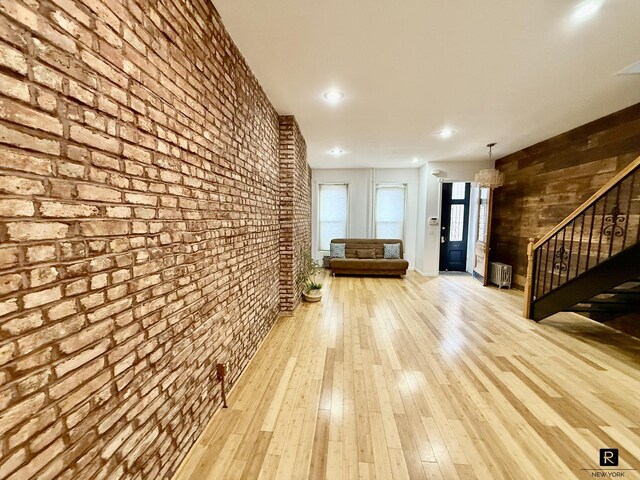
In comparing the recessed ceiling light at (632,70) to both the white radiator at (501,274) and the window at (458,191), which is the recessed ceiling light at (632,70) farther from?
the window at (458,191)

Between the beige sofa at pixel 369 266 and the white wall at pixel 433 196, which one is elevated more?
the white wall at pixel 433 196

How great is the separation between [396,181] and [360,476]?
6.94 metres

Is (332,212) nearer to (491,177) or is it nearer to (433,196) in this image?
(433,196)

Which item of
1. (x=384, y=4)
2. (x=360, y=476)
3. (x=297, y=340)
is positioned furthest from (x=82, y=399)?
(x=384, y=4)

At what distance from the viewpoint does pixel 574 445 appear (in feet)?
5.28

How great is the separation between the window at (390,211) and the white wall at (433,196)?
69 centimetres

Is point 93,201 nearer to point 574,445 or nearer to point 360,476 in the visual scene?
point 360,476

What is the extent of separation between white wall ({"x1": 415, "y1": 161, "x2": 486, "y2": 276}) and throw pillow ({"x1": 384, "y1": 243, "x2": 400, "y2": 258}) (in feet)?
2.28

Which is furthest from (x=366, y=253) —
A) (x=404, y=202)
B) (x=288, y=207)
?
(x=288, y=207)

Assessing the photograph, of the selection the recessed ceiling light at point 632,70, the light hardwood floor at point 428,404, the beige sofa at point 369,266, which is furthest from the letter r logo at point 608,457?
the beige sofa at point 369,266

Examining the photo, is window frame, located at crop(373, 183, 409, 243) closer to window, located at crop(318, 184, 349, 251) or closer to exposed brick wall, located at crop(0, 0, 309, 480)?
window, located at crop(318, 184, 349, 251)

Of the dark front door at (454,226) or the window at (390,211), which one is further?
the window at (390,211)

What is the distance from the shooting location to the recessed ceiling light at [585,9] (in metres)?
1.62

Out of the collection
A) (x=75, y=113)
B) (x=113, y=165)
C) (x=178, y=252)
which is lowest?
(x=178, y=252)
